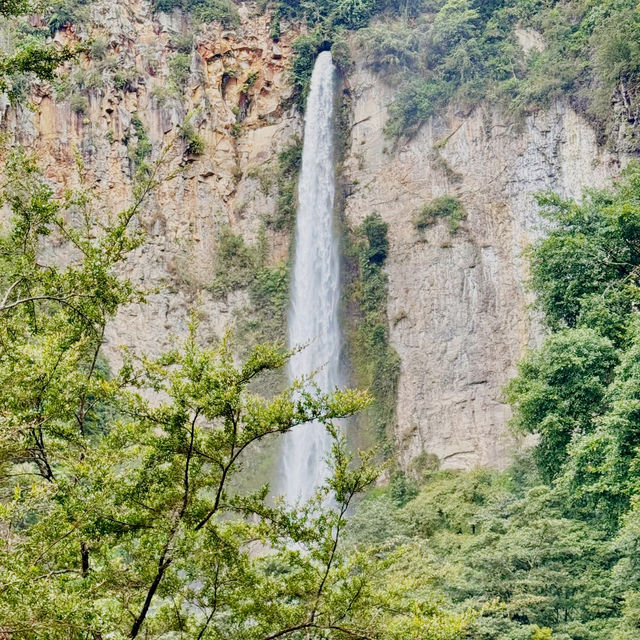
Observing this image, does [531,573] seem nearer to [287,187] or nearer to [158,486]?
[158,486]

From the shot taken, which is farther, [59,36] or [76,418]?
[59,36]

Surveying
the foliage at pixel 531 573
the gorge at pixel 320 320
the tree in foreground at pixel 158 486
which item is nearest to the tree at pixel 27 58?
the gorge at pixel 320 320

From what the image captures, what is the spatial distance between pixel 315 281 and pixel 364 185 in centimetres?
504

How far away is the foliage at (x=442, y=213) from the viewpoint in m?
26.7

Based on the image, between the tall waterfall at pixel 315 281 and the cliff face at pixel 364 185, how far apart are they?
114 centimetres

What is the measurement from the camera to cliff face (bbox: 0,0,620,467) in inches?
977

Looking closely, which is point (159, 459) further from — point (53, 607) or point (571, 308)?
point (571, 308)

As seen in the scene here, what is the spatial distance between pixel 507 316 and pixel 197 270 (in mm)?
13799

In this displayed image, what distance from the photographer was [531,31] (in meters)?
28.6

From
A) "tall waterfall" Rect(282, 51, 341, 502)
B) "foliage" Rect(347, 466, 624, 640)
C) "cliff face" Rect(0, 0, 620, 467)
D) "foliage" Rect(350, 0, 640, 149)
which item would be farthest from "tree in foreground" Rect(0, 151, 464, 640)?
"foliage" Rect(350, 0, 640, 149)

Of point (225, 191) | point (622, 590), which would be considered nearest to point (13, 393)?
point (622, 590)

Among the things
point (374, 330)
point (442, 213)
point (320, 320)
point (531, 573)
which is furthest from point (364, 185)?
point (531, 573)

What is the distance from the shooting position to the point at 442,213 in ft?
88.9

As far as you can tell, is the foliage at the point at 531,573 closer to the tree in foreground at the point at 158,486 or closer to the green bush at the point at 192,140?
the tree in foreground at the point at 158,486
